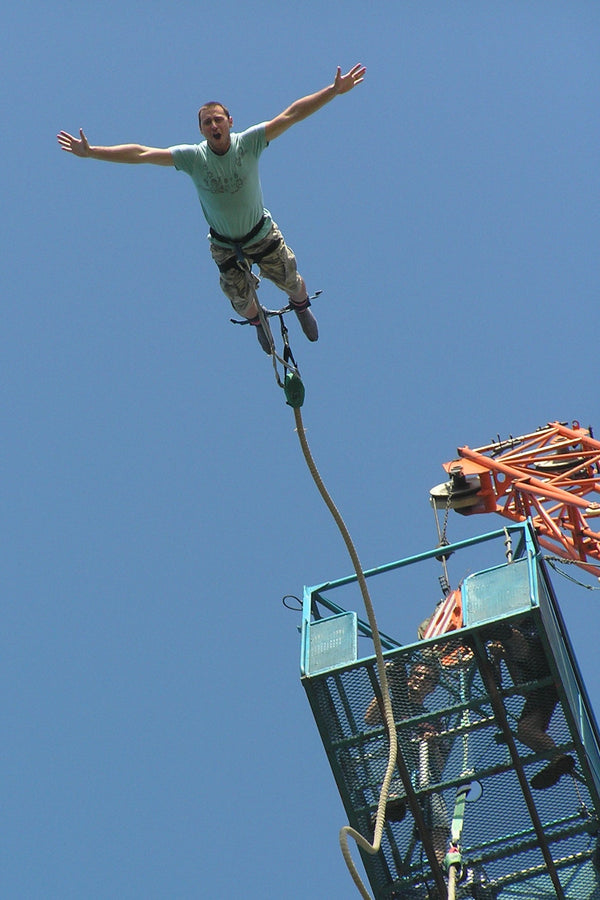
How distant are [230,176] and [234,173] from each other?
48 mm

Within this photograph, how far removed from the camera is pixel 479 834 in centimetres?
1638

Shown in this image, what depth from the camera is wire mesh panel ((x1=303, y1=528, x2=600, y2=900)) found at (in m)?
15.6

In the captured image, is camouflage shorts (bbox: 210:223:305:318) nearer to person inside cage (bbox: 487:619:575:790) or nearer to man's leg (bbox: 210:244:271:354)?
man's leg (bbox: 210:244:271:354)

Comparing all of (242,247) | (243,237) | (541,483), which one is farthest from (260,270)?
(541,483)

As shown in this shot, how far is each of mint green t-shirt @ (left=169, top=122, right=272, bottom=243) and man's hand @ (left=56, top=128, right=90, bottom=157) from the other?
83cm

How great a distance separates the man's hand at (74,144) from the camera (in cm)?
1392

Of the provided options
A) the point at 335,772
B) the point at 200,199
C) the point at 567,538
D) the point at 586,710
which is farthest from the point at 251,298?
the point at 567,538

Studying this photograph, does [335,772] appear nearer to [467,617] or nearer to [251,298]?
[467,617]

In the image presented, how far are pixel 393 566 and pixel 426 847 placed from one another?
337cm

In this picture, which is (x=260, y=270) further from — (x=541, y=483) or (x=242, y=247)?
(x=541, y=483)

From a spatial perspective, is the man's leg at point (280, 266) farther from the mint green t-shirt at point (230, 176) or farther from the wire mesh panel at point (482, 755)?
the wire mesh panel at point (482, 755)

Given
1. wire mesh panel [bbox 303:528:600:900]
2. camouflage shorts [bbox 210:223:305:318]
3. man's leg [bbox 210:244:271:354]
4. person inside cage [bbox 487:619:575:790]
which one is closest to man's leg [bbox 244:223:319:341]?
camouflage shorts [bbox 210:223:305:318]

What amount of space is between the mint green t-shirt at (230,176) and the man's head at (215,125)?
105mm

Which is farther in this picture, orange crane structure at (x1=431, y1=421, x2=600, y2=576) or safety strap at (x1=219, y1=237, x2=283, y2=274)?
orange crane structure at (x1=431, y1=421, x2=600, y2=576)
